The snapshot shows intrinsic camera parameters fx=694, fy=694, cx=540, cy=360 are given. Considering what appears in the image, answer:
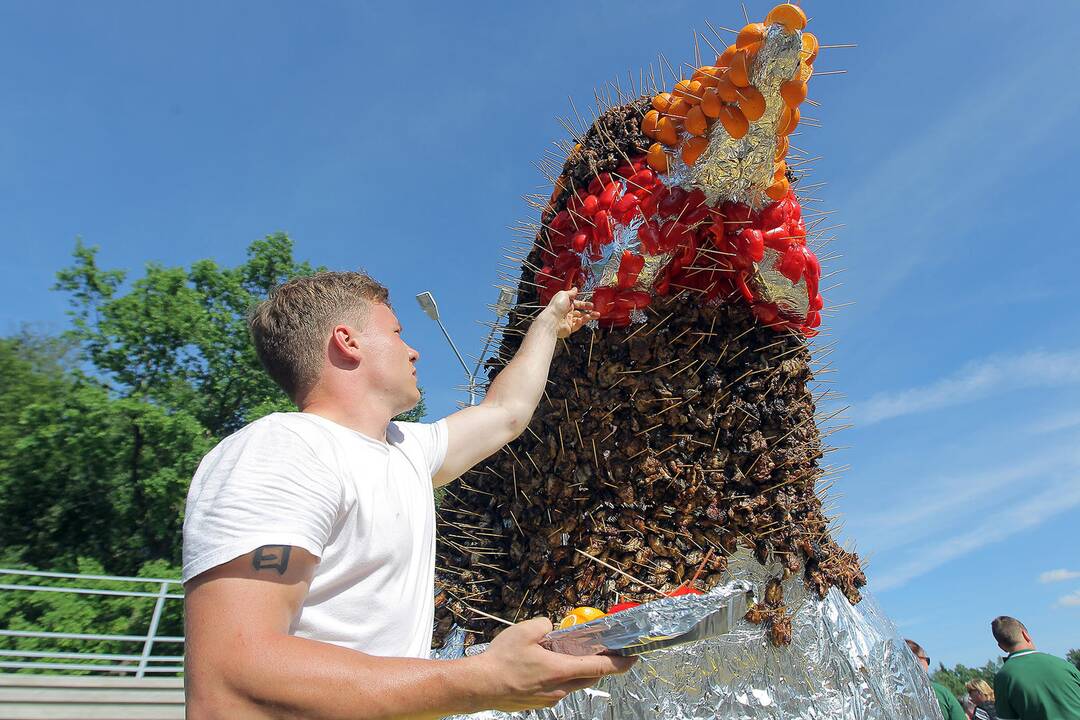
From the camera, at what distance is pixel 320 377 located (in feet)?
5.34

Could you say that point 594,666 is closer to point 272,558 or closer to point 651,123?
point 272,558

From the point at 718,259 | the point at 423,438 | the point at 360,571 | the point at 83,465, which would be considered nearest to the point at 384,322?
the point at 423,438

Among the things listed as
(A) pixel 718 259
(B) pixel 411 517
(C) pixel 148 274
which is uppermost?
(C) pixel 148 274

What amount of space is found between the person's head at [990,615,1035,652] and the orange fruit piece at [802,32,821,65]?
4040 mm

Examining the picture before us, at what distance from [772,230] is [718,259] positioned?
0.25 m

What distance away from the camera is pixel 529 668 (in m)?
1.11

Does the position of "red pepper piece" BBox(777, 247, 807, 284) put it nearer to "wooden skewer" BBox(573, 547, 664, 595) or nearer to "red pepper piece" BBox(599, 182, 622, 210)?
"red pepper piece" BBox(599, 182, 622, 210)

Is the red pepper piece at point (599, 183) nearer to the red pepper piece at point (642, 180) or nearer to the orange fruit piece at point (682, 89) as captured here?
the red pepper piece at point (642, 180)

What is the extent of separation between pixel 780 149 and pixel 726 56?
1.44 ft

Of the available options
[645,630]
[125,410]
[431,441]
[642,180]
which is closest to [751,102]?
[642,180]

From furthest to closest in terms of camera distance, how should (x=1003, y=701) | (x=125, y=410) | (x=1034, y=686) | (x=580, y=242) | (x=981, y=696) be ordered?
(x=125, y=410), (x=981, y=696), (x=1003, y=701), (x=1034, y=686), (x=580, y=242)

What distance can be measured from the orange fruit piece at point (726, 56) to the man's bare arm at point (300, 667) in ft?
6.94

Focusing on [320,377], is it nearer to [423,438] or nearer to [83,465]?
[423,438]

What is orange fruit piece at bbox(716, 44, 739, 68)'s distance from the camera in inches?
96.8
